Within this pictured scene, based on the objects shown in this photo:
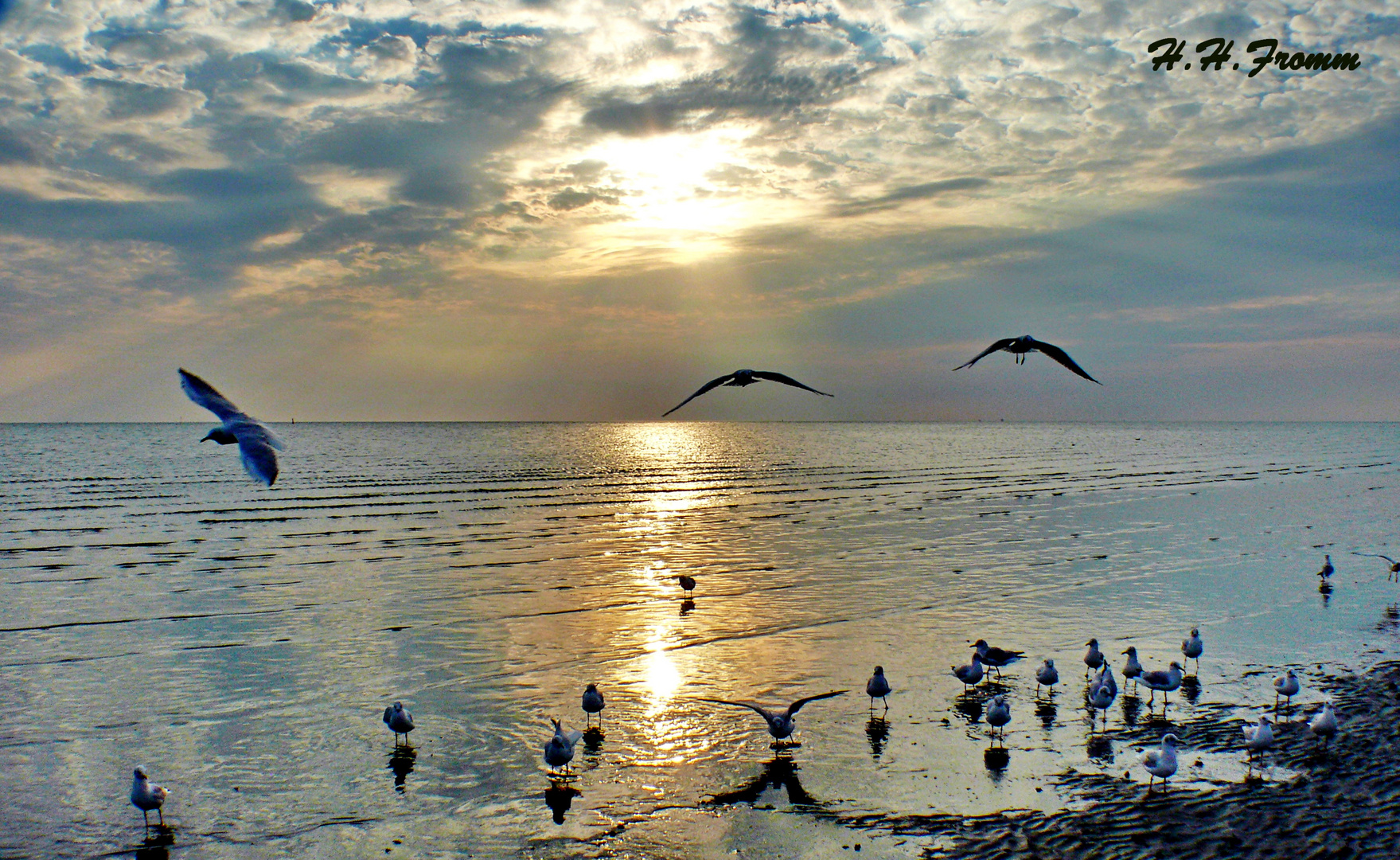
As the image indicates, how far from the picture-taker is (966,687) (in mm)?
13992

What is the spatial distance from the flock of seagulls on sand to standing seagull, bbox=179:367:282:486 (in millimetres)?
10

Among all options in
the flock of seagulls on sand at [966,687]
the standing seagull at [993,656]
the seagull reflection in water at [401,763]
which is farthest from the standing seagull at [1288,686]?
the seagull reflection in water at [401,763]

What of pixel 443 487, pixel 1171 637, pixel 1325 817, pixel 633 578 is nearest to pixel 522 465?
pixel 443 487

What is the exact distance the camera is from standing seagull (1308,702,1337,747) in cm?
1130

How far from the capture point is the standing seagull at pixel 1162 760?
9.85m

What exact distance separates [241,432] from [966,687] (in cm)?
1111

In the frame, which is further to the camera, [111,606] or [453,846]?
[111,606]

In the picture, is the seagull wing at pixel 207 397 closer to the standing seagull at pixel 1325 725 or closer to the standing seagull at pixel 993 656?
the standing seagull at pixel 993 656

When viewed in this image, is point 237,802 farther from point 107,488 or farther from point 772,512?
point 107,488

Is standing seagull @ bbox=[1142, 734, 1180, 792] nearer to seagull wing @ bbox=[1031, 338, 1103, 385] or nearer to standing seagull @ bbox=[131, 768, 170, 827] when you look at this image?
seagull wing @ bbox=[1031, 338, 1103, 385]

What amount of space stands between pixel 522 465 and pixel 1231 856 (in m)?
75.9

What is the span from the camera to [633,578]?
982 inches

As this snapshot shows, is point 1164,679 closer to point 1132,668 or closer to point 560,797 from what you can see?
point 1132,668

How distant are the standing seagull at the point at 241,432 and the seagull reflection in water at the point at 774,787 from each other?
20.2ft
